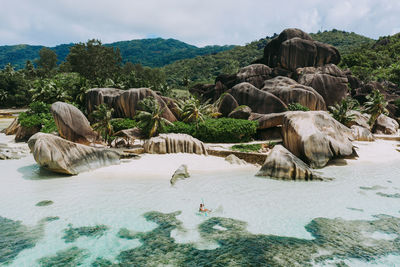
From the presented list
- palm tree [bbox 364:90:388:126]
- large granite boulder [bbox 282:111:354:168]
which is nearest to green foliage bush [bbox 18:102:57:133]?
large granite boulder [bbox 282:111:354:168]

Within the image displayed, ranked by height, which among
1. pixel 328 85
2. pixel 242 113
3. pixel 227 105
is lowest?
pixel 242 113

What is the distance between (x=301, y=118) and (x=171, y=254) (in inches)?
606

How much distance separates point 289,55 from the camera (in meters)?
41.2

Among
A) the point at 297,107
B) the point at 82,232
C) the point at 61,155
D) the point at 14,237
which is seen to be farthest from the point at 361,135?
the point at 14,237

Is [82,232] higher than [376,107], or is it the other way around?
[376,107]

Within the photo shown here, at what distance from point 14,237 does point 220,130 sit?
17.0 meters

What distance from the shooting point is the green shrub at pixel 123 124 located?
79.2ft

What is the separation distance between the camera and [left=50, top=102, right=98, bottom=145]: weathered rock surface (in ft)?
68.2

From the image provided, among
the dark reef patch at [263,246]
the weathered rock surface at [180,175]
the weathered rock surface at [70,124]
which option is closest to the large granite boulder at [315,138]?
the dark reef patch at [263,246]

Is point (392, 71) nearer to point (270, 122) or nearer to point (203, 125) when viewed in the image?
point (270, 122)

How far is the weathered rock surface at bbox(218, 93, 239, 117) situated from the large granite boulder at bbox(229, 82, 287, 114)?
4.03ft

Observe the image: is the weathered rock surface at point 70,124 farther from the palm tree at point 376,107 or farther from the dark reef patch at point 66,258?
the palm tree at point 376,107

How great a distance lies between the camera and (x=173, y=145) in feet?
68.3

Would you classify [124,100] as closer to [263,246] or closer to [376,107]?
[263,246]
